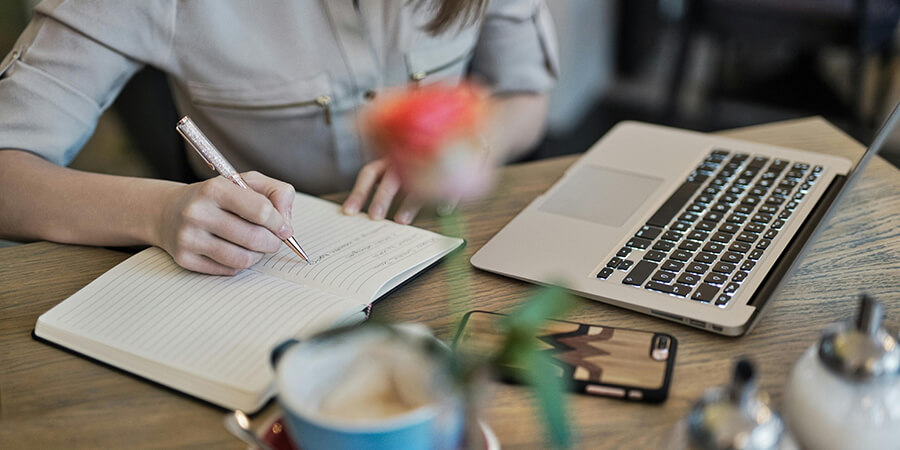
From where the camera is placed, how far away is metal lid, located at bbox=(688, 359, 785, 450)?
1.23ft

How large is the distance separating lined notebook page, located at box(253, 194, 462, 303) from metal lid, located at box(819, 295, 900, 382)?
35 centimetres

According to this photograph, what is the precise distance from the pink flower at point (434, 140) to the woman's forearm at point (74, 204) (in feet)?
1.44

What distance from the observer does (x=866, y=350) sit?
0.41 meters

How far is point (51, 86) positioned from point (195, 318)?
38 centimetres

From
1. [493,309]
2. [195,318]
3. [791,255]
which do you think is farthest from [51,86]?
[791,255]

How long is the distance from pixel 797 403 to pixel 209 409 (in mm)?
379

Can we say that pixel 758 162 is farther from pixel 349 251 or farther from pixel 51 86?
pixel 51 86

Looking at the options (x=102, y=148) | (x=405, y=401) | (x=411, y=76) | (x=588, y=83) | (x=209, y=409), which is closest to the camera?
(x=405, y=401)

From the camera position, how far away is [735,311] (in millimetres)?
589

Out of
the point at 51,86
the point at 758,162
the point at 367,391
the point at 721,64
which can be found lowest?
the point at 721,64

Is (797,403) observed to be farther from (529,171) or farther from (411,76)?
(411,76)

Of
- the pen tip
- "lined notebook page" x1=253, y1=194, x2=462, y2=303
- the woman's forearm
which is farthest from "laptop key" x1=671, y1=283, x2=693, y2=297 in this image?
the woman's forearm

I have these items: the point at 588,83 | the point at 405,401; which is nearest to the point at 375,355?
the point at 405,401

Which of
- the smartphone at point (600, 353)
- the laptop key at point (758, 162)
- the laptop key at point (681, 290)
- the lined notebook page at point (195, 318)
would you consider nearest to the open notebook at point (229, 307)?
the lined notebook page at point (195, 318)
